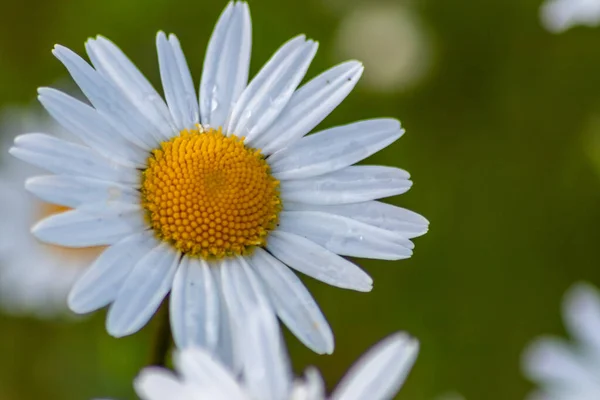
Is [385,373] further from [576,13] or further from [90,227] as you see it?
[576,13]

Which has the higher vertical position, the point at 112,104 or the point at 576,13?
the point at 576,13

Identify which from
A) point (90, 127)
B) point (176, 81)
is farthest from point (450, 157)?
point (90, 127)

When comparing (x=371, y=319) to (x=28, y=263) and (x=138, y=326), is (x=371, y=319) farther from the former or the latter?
(x=138, y=326)

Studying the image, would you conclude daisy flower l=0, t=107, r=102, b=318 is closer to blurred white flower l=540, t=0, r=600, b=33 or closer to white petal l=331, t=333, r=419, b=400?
blurred white flower l=540, t=0, r=600, b=33

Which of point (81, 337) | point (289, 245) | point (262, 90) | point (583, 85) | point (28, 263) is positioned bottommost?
point (81, 337)

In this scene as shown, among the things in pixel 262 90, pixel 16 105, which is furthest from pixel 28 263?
pixel 262 90

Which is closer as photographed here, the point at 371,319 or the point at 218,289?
the point at 218,289

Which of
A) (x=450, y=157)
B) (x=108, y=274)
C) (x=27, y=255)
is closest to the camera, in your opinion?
(x=108, y=274)
